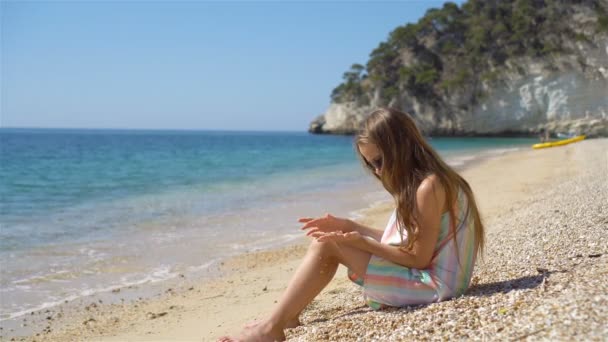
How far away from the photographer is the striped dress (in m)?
3.13

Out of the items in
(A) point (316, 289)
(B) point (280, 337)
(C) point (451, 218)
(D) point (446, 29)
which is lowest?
(B) point (280, 337)

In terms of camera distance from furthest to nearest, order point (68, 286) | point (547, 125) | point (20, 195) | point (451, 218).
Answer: point (547, 125) → point (20, 195) → point (68, 286) → point (451, 218)

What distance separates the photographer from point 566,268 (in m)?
3.36

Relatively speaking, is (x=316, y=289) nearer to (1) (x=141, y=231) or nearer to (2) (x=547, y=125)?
(1) (x=141, y=231)

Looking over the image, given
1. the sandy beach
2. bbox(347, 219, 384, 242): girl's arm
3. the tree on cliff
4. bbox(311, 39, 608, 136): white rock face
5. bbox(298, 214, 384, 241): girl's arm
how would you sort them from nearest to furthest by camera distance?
the sandy beach < bbox(298, 214, 384, 241): girl's arm < bbox(347, 219, 384, 242): girl's arm < bbox(311, 39, 608, 136): white rock face < the tree on cliff

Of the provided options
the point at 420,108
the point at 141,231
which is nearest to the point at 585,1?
the point at 420,108

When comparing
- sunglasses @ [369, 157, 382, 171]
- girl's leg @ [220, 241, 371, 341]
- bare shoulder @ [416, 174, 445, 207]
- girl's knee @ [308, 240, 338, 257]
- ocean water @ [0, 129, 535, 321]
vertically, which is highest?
sunglasses @ [369, 157, 382, 171]

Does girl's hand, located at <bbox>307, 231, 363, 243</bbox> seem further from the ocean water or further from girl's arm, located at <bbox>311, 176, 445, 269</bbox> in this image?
the ocean water

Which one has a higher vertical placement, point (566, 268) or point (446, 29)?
point (446, 29)

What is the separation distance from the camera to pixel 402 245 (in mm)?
3205

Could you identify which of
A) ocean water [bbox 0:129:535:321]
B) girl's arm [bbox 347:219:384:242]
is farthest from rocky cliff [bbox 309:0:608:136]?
girl's arm [bbox 347:219:384:242]

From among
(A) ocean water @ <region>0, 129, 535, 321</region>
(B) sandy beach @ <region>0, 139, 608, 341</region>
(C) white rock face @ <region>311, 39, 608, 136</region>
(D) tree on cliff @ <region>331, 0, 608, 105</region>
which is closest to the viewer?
(B) sandy beach @ <region>0, 139, 608, 341</region>

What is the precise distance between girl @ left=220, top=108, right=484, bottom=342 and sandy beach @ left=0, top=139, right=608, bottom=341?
0.47 feet

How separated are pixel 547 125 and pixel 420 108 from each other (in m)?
13.6
